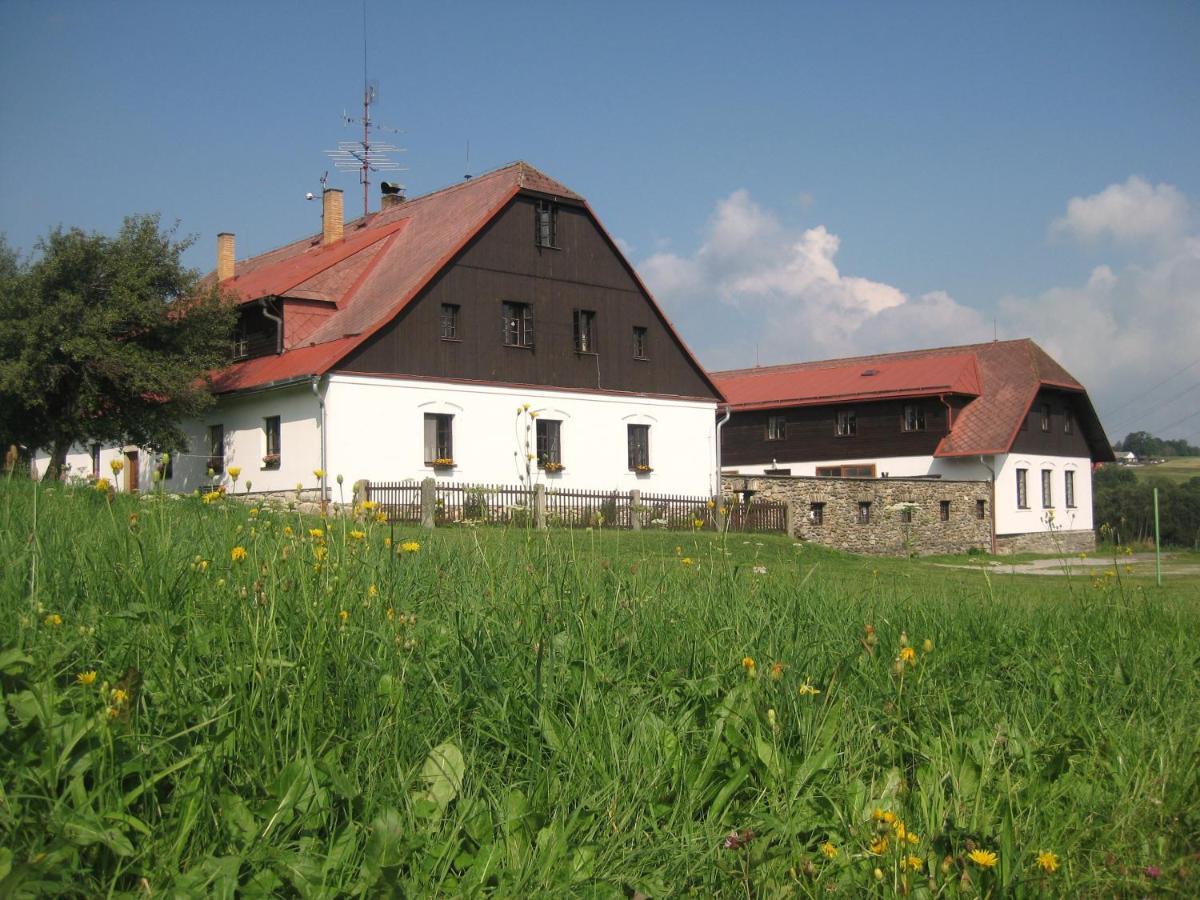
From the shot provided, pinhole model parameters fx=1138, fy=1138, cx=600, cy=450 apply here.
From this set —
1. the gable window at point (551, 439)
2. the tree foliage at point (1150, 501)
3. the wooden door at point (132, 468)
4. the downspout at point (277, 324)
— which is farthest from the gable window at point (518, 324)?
the tree foliage at point (1150, 501)

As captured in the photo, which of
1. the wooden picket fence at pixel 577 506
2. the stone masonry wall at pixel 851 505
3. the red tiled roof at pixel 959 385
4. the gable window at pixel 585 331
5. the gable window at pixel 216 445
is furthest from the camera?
the red tiled roof at pixel 959 385

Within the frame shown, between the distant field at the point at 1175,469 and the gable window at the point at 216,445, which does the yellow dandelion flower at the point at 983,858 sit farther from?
the distant field at the point at 1175,469

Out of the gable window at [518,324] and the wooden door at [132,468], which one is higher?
the gable window at [518,324]

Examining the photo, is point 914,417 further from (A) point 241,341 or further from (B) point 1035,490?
(A) point 241,341

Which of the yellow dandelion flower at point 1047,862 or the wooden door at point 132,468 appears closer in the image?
the yellow dandelion flower at point 1047,862

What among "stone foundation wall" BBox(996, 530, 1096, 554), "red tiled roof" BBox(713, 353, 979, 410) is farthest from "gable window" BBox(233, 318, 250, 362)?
"stone foundation wall" BBox(996, 530, 1096, 554)

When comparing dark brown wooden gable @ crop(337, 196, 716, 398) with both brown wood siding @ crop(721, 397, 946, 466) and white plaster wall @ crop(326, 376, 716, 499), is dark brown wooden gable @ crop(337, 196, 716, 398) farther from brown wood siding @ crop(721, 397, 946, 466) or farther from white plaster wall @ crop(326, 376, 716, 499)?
brown wood siding @ crop(721, 397, 946, 466)

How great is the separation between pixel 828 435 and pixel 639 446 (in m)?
16.2

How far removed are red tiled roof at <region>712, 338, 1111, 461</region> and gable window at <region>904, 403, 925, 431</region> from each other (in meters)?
0.73

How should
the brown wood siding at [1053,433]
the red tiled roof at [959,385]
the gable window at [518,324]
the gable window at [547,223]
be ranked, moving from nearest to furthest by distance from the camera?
1. the gable window at [518,324]
2. the gable window at [547,223]
3. the red tiled roof at [959,385]
4. the brown wood siding at [1053,433]

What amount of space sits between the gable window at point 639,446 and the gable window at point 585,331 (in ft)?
8.69

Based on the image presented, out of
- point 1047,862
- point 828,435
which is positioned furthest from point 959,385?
point 1047,862

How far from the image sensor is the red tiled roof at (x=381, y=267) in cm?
2880

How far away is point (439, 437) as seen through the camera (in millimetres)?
29344
